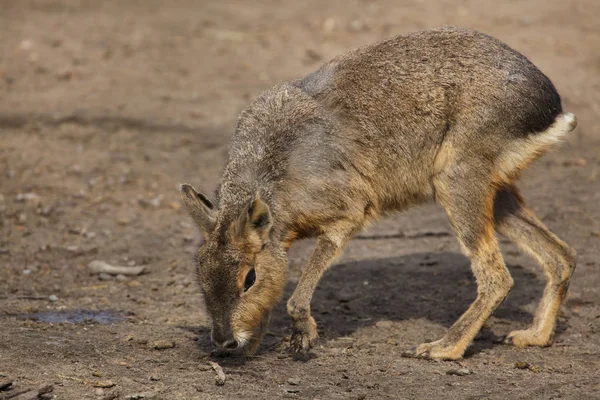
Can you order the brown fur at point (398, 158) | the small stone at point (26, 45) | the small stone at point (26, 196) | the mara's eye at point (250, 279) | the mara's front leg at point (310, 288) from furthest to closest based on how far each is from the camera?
the small stone at point (26, 45) → the small stone at point (26, 196) → the brown fur at point (398, 158) → the mara's front leg at point (310, 288) → the mara's eye at point (250, 279)

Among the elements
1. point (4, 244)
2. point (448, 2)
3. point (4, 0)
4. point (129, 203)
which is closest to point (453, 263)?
point (129, 203)

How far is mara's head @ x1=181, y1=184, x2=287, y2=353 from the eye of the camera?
18.0ft

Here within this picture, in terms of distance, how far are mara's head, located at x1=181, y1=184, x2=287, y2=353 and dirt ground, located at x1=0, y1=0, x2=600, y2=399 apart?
0.27m

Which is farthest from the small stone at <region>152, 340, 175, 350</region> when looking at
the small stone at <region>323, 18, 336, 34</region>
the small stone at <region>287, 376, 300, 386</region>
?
the small stone at <region>323, 18, 336, 34</region>

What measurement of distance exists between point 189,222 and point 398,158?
2.97 meters

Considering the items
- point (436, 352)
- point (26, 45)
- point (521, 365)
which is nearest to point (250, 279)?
point (436, 352)

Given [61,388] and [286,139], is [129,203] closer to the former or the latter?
[286,139]

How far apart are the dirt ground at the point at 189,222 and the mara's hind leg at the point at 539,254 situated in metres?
0.16

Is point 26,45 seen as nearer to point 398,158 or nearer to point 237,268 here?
point 398,158

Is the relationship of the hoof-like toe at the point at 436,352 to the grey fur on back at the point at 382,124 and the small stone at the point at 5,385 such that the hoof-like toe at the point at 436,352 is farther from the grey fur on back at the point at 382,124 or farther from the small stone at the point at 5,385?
the small stone at the point at 5,385

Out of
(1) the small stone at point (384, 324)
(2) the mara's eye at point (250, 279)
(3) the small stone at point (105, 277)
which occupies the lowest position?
(1) the small stone at point (384, 324)

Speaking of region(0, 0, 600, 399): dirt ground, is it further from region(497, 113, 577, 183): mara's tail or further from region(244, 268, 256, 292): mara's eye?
region(497, 113, 577, 183): mara's tail

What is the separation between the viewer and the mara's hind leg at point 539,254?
627 centimetres

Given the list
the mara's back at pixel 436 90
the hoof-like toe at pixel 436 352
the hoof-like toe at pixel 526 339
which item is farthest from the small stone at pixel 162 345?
the hoof-like toe at pixel 526 339
